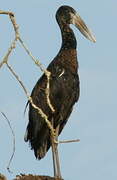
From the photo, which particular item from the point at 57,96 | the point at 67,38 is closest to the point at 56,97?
the point at 57,96

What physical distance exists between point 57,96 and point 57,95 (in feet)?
0.08

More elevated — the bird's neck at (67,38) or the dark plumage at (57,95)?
the bird's neck at (67,38)

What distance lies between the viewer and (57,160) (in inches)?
471

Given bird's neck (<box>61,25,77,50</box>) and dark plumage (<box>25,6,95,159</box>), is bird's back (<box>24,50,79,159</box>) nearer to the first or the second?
dark plumage (<box>25,6,95,159</box>)

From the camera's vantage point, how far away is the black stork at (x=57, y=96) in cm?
1180

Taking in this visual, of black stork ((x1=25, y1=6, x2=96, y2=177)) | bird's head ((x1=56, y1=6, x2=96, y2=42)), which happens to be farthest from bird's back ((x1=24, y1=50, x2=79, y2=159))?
bird's head ((x1=56, y1=6, x2=96, y2=42))

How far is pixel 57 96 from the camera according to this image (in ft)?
39.0

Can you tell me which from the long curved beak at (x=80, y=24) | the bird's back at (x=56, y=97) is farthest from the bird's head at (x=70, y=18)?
the bird's back at (x=56, y=97)

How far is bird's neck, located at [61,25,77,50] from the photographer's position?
40.8 ft

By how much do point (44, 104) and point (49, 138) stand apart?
0.62 metres

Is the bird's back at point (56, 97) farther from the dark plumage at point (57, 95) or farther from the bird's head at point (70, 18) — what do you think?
the bird's head at point (70, 18)

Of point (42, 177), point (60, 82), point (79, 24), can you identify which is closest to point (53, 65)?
point (60, 82)

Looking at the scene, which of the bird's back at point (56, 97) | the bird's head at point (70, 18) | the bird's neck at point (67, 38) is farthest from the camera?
the bird's head at point (70, 18)

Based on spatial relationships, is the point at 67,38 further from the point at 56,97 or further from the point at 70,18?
the point at 56,97
